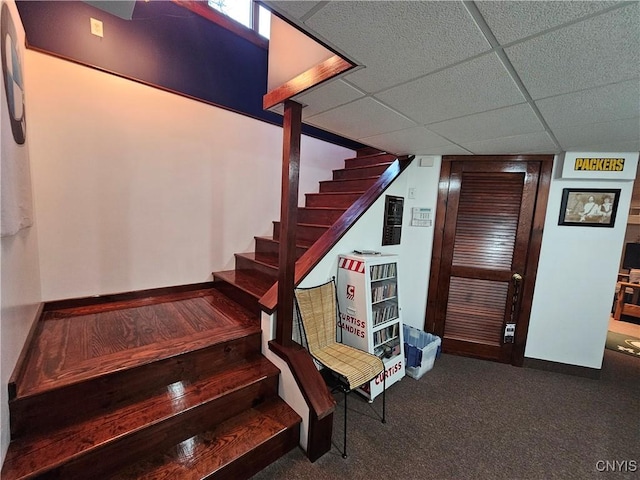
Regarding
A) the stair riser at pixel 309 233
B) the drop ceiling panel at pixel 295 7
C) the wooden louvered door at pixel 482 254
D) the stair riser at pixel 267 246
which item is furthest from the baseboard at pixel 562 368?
the drop ceiling panel at pixel 295 7

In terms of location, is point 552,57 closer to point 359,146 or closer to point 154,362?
point 154,362

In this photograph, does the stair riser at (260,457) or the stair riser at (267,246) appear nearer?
the stair riser at (260,457)

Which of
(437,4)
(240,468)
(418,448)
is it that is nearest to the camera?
(437,4)

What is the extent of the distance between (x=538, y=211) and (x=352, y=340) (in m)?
2.21

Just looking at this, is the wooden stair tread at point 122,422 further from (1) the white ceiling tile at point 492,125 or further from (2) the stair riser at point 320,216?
(1) the white ceiling tile at point 492,125

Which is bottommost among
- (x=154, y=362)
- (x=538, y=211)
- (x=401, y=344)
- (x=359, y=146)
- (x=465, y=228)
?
(x=401, y=344)

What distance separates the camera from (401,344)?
2.45m

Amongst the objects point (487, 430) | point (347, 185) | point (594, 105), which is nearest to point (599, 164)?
point (594, 105)

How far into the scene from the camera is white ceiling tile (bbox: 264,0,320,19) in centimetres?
91

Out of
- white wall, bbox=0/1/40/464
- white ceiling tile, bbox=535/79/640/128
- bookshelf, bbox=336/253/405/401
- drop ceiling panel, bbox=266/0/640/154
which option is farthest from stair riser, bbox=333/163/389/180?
white wall, bbox=0/1/40/464

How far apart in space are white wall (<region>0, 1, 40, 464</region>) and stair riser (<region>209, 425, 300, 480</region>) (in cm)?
92

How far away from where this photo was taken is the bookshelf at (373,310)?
7.13ft

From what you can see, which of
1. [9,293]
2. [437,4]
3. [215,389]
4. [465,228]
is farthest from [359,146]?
[9,293]

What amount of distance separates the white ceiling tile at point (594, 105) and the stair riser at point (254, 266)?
86.8 inches
